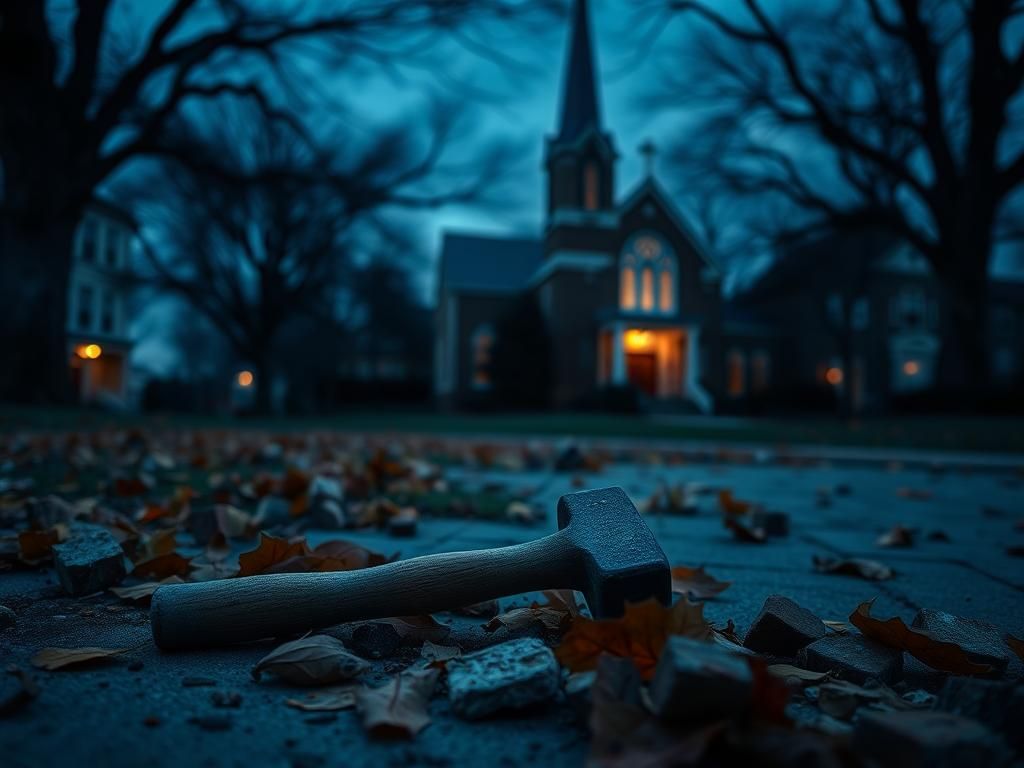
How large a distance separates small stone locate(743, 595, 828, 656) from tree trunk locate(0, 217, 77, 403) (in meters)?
11.0

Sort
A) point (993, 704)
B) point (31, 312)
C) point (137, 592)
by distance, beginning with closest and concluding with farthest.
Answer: point (993, 704) < point (137, 592) < point (31, 312)

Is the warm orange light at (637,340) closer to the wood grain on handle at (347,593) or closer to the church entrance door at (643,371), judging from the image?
the church entrance door at (643,371)

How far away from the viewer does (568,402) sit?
24875 millimetres

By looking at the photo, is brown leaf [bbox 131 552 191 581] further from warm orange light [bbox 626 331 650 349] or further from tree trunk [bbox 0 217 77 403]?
warm orange light [bbox 626 331 650 349]

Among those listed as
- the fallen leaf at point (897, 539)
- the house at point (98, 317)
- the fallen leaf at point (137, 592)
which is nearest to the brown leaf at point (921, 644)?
the fallen leaf at point (137, 592)

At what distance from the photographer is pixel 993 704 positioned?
0.75 meters

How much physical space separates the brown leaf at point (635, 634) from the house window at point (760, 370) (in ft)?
106

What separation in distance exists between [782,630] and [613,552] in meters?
0.32

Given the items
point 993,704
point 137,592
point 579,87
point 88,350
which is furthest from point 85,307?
point 993,704

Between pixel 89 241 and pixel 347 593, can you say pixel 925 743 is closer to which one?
pixel 347 593

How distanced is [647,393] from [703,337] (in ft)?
10.2

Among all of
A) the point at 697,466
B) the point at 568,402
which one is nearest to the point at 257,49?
the point at 697,466

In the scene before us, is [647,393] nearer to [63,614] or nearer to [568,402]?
[568,402]

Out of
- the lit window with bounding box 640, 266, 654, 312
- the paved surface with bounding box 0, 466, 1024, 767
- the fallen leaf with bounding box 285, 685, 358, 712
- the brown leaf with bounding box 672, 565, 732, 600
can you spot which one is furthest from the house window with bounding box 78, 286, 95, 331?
the fallen leaf with bounding box 285, 685, 358, 712
